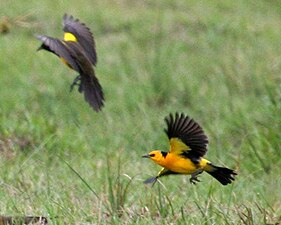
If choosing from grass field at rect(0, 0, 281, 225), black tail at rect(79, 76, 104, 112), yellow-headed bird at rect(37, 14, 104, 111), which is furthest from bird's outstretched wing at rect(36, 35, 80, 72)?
black tail at rect(79, 76, 104, 112)

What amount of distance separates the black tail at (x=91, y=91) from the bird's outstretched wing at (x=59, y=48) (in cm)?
33

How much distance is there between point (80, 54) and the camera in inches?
189

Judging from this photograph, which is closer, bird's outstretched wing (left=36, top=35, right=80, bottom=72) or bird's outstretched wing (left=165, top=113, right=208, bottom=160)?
bird's outstretched wing (left=165, top=113, right=208, bottom=160)

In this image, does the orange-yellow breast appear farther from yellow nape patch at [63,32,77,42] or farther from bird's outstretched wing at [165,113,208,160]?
yellow nape patch at [63,32,77,42]

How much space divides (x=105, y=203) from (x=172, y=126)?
0.80m

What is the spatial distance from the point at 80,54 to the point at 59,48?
294 mm

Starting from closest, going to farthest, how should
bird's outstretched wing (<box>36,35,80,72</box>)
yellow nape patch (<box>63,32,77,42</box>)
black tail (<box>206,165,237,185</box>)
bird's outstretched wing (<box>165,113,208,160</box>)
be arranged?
bird's outstretched wing (<box>165,113,208,160</box>)
black tail (<box>206,165,237,185</box>)
bird's outstretched wing (<box>36,35,80,72</box>)
yellow nape patch (<box>63,32,77,42</box>)

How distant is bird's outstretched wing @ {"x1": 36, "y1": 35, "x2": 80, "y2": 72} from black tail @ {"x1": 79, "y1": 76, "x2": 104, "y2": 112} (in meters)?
0.33

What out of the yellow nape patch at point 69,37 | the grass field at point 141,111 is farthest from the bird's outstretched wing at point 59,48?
the yellow nape patch at point 69,37

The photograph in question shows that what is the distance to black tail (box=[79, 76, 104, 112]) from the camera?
16.3ft

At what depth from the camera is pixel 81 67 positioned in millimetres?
4766

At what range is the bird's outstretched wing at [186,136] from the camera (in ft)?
12.6

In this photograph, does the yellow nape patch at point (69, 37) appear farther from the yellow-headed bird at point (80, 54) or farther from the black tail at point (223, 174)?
the black tail at point (223, 174)

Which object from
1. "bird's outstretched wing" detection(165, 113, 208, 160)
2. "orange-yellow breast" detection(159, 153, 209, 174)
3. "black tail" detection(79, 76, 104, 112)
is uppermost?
"black tail" detection(79, 76, 104, 112)
